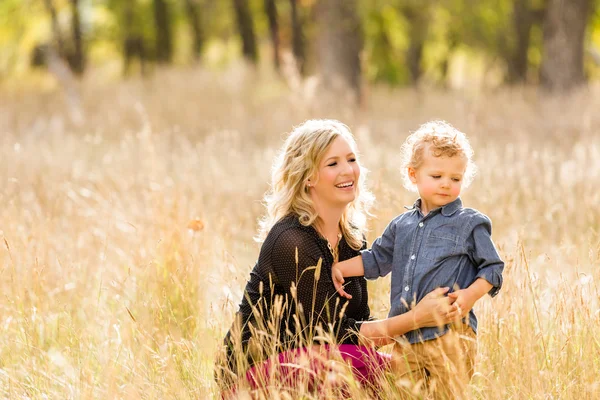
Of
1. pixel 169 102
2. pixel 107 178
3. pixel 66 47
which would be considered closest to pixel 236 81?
pixel 169 102

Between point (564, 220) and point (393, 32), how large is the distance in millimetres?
17398

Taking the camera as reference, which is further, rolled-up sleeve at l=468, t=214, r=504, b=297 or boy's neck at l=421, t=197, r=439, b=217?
boy's neck at l=421, t=197, r=439, b=217

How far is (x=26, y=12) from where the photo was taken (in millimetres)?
15250

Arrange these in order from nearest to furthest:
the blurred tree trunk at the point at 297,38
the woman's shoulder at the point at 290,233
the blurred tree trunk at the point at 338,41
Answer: the woman's shoulder at the point at 290,233 → the blurred tree trunk at the point at 338,41 → the blurred tree trunk at the point at 297,38

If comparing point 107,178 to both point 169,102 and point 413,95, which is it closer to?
point 169,102

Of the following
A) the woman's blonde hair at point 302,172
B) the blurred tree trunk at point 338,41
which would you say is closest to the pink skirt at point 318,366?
the woman's blonde hair at point 302,172

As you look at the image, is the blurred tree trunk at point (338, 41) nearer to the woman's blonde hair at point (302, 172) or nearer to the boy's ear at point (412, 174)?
the woman's blonde hair at point (302, 172)

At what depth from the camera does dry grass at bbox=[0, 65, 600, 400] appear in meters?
3.16

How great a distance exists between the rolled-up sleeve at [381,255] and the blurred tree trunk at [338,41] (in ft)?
35.0

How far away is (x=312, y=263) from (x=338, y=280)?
156 millimetres

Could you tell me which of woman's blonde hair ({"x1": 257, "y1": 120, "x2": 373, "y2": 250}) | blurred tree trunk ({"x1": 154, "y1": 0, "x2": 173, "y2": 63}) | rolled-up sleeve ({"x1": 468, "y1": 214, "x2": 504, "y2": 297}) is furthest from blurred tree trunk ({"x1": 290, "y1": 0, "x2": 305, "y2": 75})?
rolled-up sleeve ({"x1": 468, "y1": 214, "x2": 504, "y2": 297})

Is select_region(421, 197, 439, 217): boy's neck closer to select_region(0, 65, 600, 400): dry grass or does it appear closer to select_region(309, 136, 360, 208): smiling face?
select_region(309, 136, 360, 208): smiling face

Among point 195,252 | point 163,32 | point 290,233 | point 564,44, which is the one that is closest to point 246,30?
point 163,32

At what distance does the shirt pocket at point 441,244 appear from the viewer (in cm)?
295
